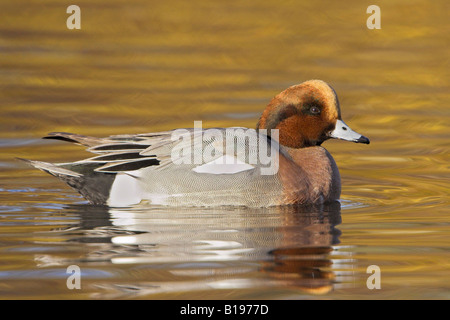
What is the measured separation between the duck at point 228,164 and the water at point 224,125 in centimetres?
15

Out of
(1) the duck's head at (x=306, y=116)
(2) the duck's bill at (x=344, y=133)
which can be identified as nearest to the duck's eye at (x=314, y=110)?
(1) the duck's head at (x=306, y=116)

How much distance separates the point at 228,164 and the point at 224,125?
305 cm

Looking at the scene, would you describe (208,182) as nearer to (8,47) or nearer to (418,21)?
(8,47)

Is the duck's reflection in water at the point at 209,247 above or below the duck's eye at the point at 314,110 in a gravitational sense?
below

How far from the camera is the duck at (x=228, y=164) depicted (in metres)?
7.39

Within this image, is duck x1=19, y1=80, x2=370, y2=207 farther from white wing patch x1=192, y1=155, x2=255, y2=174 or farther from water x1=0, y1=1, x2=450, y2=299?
water x1=0, y1=1, x2=450, y2=299

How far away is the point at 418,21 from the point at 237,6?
2747 millimetres

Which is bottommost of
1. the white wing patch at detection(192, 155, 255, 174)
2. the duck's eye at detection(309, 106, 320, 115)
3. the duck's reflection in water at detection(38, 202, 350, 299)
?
the duck's reflection in water at detection(38, 202, 350, 299)

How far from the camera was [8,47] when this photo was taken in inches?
530

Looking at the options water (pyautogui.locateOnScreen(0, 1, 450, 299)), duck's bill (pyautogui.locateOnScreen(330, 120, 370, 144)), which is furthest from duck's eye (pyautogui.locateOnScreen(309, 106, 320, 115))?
water (pyautogui.locateOnScreen(0, 1, 450, 299))

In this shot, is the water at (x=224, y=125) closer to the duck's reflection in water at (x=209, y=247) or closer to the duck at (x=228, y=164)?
the duck's reflection in water at (x=209, y=247)

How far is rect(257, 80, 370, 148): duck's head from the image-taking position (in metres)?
7.80

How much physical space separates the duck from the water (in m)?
0.15

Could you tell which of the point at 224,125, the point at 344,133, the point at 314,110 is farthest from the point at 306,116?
the point at 224,125
